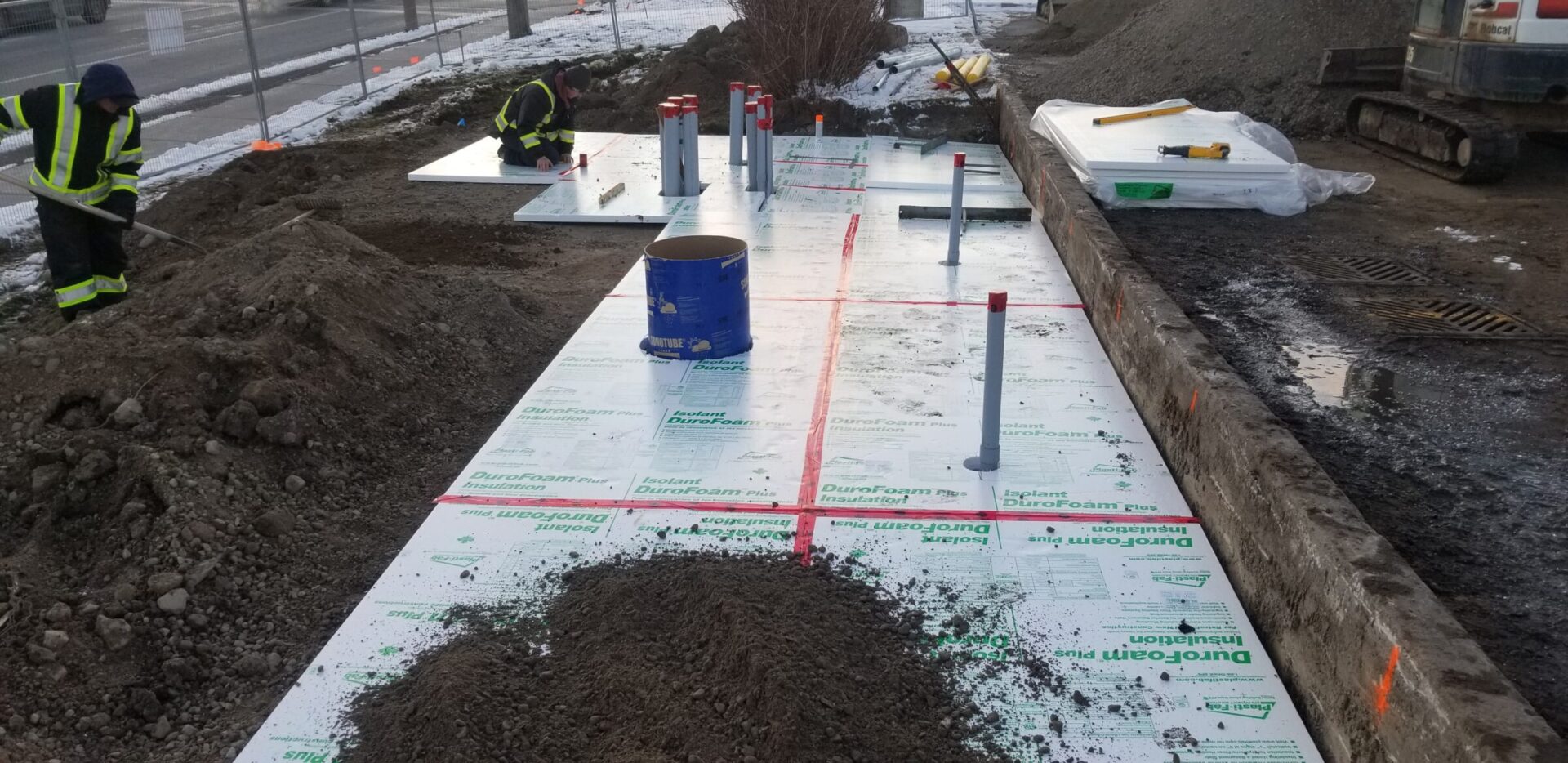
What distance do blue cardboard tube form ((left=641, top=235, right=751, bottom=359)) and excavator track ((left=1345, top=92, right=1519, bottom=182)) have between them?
693 cm

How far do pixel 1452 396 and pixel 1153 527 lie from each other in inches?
83.6

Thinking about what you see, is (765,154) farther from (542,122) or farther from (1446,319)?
(1446,319)

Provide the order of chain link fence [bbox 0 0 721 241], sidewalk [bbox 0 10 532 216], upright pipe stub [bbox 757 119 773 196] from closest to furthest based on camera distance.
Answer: upright pipe stub [bbox 757 119 773 196], chain link fence [bbox 0 0 721 241], sidewalk [bbox 0 10 532 216]

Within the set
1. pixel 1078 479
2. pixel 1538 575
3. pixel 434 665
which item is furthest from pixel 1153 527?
pixel 434 665

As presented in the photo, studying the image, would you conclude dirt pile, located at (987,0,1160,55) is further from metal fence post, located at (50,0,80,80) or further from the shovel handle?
the shovel handle

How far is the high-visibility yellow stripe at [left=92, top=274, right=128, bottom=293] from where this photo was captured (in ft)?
23.7

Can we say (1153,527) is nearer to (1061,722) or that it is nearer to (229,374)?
(1061,722)

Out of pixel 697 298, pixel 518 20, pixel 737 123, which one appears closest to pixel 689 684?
pixel 697 298

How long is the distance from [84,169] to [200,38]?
52.9 ft

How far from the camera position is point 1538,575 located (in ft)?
12.9

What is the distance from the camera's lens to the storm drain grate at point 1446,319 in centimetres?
628

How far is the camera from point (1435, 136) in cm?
1003

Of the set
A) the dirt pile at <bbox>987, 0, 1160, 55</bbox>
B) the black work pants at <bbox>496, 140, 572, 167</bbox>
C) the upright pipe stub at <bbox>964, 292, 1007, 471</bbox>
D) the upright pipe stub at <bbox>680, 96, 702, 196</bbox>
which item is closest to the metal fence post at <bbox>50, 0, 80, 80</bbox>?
the black work pants at <bbox>496, 140, 572, 167</bbox>

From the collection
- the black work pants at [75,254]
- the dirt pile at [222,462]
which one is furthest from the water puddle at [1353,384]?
the black work pants at [75,254]
